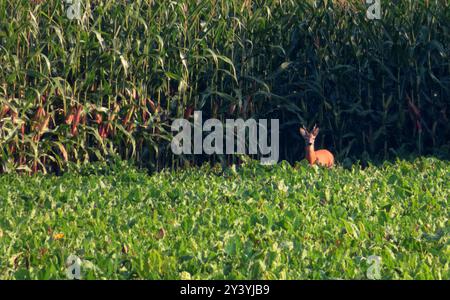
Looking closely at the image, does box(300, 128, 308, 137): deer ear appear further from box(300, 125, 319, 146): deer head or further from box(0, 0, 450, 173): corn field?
box(0, 0, 450, 173): corn field

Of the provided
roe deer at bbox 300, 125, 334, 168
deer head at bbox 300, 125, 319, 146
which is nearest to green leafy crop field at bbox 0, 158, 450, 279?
roe deer at bbox 300, 125, 334, 168

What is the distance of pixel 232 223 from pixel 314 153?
3269mm

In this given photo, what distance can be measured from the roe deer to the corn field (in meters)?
0.58

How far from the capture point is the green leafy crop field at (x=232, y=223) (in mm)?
5043

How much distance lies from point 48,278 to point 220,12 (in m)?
5.48

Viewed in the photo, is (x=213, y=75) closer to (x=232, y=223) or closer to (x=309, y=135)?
(x=309, y=135)

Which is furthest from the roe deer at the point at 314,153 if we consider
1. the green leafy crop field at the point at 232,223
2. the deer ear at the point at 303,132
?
the green leafy crop field at the point at 232,223

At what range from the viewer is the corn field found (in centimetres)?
901

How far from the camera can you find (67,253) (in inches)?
209

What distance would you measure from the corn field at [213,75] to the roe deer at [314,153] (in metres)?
0.58

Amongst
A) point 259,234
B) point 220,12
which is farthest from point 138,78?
point 259,234

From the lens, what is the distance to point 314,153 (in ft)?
30.3

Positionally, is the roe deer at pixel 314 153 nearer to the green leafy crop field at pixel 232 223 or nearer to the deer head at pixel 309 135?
the deer head at pixel 309 135

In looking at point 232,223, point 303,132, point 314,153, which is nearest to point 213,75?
point 303,132
